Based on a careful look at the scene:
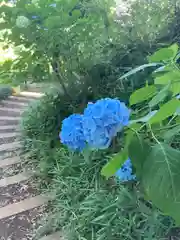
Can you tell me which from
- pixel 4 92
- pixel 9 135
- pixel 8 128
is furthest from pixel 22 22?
pixel 4 92

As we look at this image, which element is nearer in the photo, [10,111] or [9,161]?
[9,161]

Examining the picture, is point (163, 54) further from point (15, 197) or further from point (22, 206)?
point (15, 197)

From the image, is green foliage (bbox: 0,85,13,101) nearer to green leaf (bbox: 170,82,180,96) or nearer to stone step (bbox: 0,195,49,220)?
stone step (bbox: 0,195,49,220)

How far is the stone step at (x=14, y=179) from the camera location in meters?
2.63

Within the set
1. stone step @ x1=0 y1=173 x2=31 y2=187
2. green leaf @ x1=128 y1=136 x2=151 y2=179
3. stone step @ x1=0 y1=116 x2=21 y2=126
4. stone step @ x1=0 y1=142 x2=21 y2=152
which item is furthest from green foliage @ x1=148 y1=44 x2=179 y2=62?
stone step @ x1=0 y1=116 x2=21 y2=126

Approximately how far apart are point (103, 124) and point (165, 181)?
20 cm

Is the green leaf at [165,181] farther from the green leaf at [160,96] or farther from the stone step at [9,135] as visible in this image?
the stone step at [9,135]

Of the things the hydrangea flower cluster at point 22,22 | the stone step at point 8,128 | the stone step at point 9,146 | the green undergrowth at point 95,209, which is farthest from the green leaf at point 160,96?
the stone step at point 8,128

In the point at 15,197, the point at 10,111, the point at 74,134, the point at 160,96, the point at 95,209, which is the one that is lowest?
the point at 10,111

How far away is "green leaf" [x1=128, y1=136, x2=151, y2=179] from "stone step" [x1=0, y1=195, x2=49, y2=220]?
1.71 meters

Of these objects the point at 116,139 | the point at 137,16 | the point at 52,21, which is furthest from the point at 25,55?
the point at 116,139

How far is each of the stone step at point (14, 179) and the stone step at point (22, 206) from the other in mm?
300

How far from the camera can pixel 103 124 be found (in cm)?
78

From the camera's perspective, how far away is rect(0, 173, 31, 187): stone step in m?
2.63
